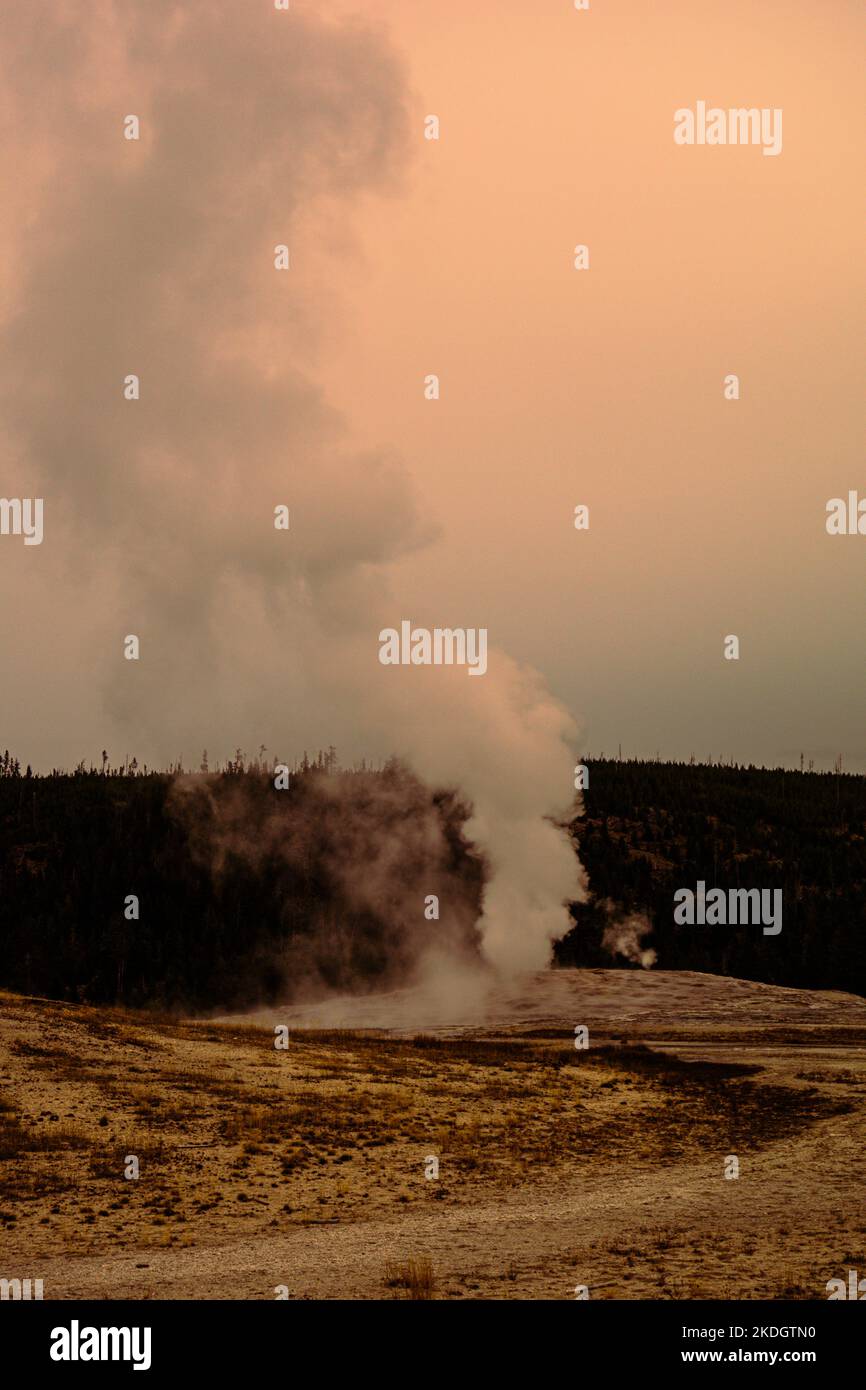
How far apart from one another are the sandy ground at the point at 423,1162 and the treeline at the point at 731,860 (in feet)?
134

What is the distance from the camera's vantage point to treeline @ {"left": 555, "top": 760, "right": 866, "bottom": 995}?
9350 centimetres

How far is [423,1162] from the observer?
91.6 ft

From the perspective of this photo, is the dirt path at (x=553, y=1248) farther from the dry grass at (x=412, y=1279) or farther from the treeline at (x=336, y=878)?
the treeline at (x=336, y=878)

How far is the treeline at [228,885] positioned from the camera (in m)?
96.9

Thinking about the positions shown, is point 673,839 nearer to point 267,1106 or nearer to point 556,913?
point 556,913

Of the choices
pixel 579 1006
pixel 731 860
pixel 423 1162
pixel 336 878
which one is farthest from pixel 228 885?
pixel 423 1162

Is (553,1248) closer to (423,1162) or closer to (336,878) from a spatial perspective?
(423,1162)

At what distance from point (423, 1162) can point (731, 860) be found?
95.0m

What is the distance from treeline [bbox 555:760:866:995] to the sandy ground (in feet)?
134
